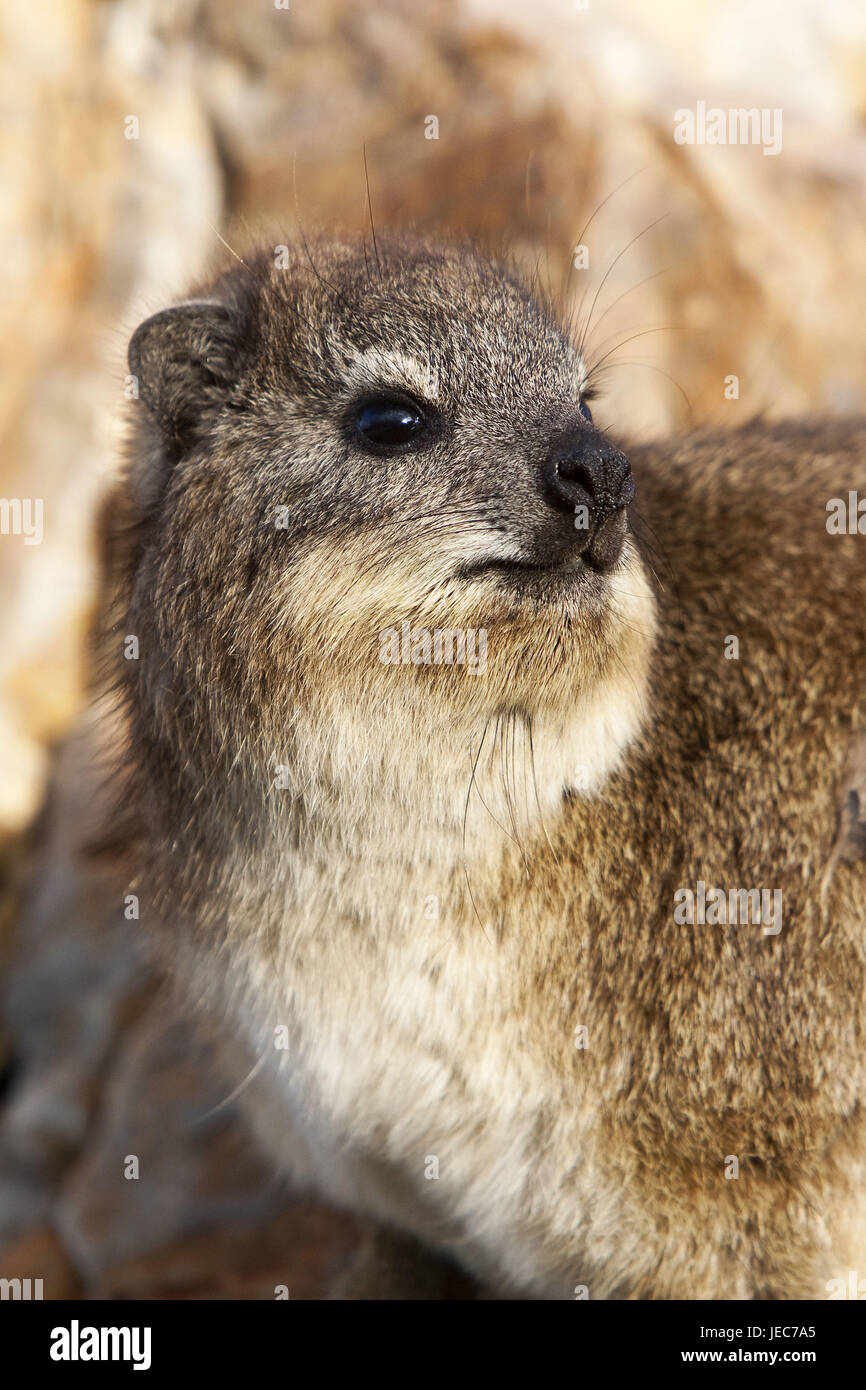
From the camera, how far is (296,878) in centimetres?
353

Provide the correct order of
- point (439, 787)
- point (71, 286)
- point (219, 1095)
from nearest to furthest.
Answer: point (439, 787) → point (219, 1095) → point (71, 286)

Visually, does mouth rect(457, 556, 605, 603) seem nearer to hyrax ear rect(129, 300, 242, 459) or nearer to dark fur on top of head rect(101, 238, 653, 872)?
dark fur on top of head rect(101, 238, 653, 872)

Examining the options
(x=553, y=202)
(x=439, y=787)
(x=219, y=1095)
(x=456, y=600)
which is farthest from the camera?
(x=553, y=202)

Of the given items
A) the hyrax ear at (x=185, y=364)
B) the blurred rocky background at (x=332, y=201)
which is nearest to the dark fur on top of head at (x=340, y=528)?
the hyrax ear at (x=185, y=364)

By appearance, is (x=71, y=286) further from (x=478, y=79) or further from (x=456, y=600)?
(x=456, y=600)

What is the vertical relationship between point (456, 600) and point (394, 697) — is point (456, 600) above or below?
above

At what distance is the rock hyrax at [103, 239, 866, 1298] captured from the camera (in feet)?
10.6

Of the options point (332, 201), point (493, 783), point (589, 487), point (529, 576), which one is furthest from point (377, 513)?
point (332, 201)

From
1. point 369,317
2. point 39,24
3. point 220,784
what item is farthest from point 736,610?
point 39,24

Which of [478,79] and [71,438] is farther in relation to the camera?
[71,438]

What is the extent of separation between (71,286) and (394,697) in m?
6.08

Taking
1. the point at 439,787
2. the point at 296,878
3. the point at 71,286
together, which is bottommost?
the point at 296,878

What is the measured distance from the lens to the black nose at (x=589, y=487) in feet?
10.2

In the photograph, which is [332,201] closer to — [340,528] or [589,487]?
[340,528]
